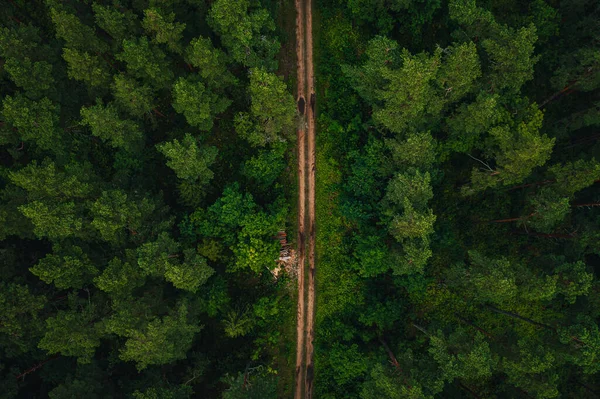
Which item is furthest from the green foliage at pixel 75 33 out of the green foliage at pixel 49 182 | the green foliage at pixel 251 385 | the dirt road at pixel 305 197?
the green foliage at pixel 251 385

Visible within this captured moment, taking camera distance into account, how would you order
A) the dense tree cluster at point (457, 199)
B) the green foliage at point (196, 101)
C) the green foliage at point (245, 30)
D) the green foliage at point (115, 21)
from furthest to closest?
the green foliage at point (196, 101) < the dense tree cluster at point (457, 199) < the green foliage at point (245, 30) < the green foliage at point (115, 21)

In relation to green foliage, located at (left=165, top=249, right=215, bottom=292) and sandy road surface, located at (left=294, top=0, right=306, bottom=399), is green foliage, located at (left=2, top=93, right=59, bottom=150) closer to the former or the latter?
green foliage, located at (left=165, top=249, right=215, bottom=292)

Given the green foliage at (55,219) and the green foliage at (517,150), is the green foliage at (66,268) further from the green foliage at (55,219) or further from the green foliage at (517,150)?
the green foliage at (517,150)

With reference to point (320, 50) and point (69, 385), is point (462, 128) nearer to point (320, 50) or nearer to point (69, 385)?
point (320, 50)

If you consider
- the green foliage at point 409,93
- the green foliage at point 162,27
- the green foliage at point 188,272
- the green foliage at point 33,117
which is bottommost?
the green foliage at point 188,272

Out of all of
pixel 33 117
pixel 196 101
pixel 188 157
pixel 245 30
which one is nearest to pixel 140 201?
pixel 188 157

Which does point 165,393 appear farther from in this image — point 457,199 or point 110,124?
point 457,199
